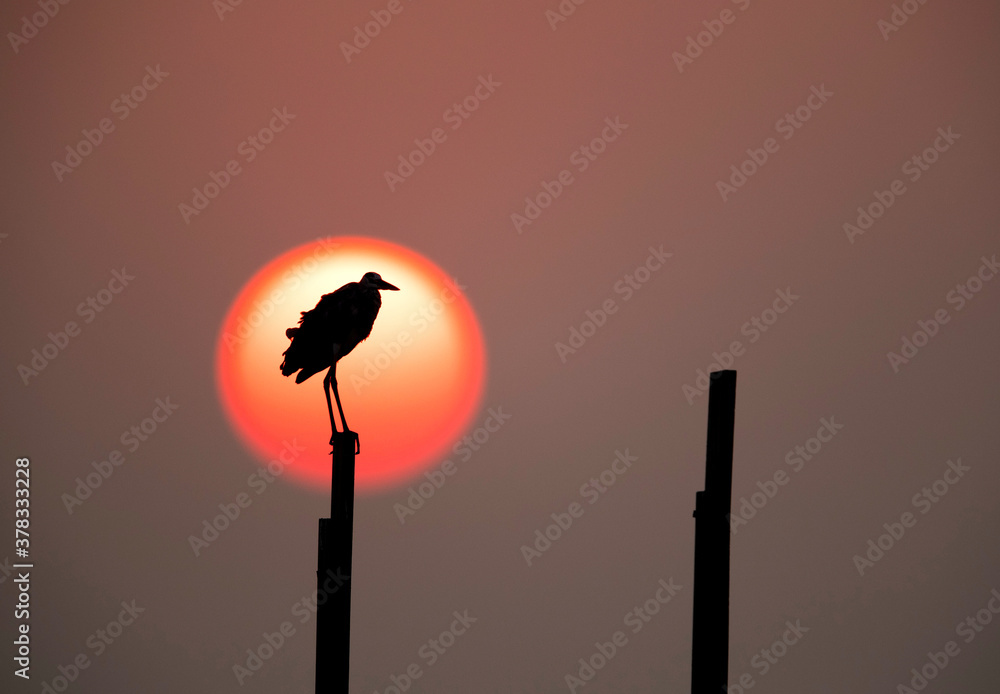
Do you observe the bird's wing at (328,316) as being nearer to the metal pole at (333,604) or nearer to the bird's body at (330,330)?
the bird's body at (330,330)

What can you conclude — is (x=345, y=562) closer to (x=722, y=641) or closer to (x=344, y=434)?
(x=344, y=434)

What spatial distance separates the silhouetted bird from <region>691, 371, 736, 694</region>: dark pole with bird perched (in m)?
3.46

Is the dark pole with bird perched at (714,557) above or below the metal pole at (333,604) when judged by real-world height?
above

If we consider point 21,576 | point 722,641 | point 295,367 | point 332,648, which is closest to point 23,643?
point 21,576

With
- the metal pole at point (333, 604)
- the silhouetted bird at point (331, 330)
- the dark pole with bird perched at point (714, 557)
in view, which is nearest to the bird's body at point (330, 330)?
the silhouetted bird at point (331, 330)

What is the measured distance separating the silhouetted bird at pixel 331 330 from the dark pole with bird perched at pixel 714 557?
3.46 m

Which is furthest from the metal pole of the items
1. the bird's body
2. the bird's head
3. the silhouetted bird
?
the bird's head

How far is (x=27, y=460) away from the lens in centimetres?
1667

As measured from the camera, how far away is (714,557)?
4863 mm

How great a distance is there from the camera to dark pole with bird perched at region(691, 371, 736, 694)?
4.85 m

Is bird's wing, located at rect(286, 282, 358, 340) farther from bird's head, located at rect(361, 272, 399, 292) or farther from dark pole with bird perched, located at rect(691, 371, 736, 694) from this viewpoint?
dark pole with bird perched, located at rect(691, 371, 736, 694)

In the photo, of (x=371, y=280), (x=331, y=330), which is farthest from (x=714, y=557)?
(x=371, y=280)

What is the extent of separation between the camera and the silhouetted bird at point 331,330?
739 cm

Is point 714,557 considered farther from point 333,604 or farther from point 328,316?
point 328,316
